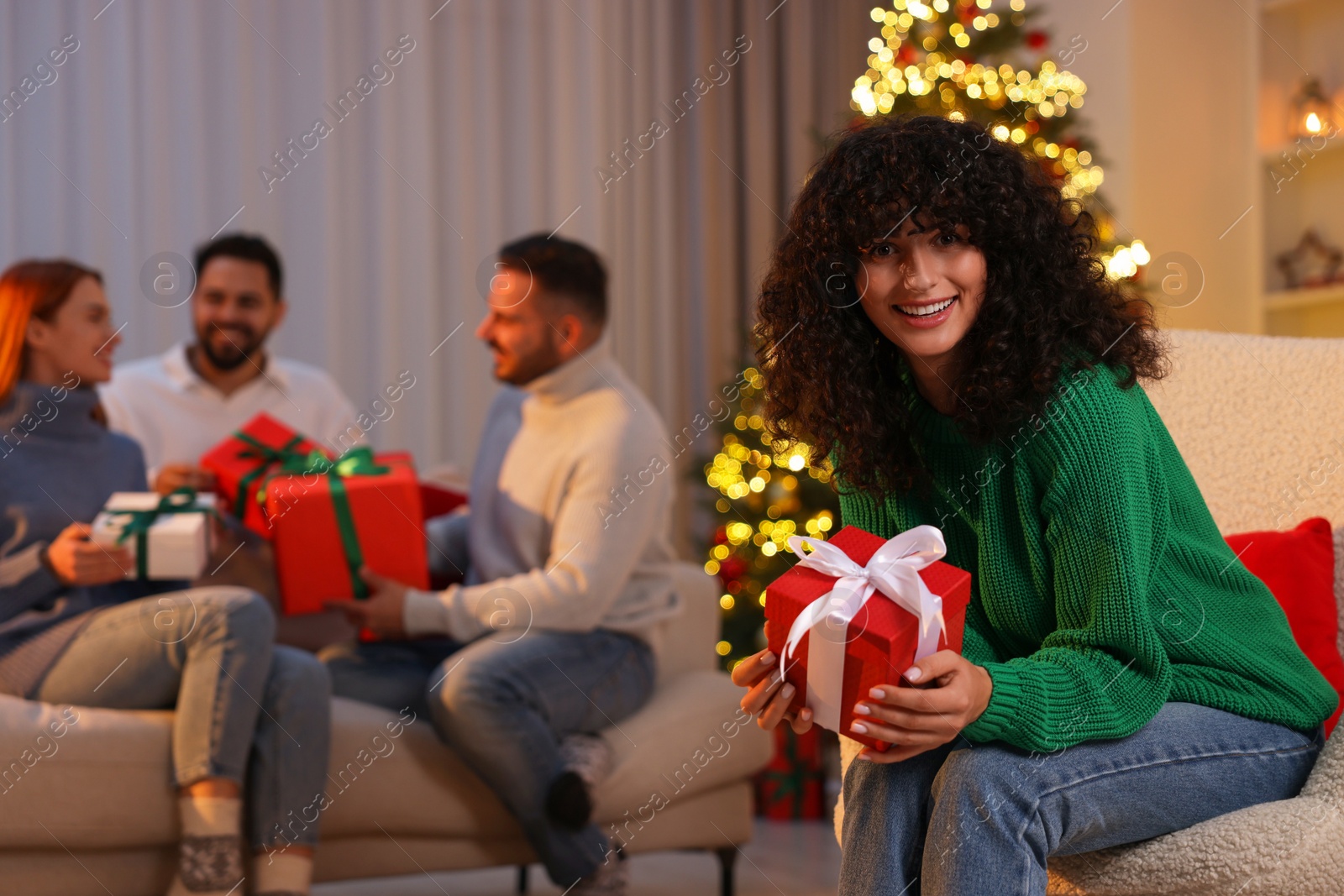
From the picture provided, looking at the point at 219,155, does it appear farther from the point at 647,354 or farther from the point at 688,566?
the point at 688,566

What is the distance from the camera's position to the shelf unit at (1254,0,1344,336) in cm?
350

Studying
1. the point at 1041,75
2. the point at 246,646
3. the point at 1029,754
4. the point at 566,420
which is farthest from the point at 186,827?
the point at 1041,75

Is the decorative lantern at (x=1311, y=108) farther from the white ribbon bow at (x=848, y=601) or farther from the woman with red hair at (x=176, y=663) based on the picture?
the woman with red hair at (x=176, y=663)

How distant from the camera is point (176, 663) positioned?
6.53ft

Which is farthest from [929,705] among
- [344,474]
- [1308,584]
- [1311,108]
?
[1311,108]

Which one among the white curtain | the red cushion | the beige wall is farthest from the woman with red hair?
the beige wall

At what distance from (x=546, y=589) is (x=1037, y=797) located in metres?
1.31

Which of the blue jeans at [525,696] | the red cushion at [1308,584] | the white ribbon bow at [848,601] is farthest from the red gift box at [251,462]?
the red cushion at [1308,584]

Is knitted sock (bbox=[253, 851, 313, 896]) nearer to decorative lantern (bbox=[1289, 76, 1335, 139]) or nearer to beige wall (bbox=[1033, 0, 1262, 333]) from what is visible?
beige wall (bbox=[1033, 0, 1262, 333])

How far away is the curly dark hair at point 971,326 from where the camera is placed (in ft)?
3.74

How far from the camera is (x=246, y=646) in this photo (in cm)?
201

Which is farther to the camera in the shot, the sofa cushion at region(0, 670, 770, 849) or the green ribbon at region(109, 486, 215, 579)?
the green ribbon at region(109, 486, 215, 579)

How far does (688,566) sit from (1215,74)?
8.16ft

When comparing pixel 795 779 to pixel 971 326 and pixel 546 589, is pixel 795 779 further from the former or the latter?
pixel 971 326
